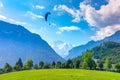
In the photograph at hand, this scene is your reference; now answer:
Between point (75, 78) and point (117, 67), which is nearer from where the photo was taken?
point (75, 78)

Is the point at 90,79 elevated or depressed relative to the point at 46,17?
depressed

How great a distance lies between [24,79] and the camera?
6334cm

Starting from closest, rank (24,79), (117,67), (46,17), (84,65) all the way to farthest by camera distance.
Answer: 1. (46,17)
2. (24,79)
3. (84,65)
4. (117,67)

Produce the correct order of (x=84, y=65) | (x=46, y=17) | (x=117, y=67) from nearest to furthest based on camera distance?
(x=46, y=17) → (x=84, y=65) → (x=117, y=67)

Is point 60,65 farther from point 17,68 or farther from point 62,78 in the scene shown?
point 62,78

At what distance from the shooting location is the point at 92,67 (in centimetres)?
11769

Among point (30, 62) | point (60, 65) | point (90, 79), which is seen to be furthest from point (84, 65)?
→ point (90, 79)

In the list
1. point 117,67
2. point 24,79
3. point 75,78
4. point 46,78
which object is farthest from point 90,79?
point 117,67

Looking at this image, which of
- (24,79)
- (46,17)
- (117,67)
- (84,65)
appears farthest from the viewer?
(117,67)

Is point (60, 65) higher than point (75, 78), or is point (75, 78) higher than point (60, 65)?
point (60, 65)

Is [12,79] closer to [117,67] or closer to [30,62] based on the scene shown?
[30,62]

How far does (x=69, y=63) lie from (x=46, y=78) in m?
68.3

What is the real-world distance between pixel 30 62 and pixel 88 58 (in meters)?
26.2

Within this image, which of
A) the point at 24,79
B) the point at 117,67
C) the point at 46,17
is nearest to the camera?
the point at 46,17
